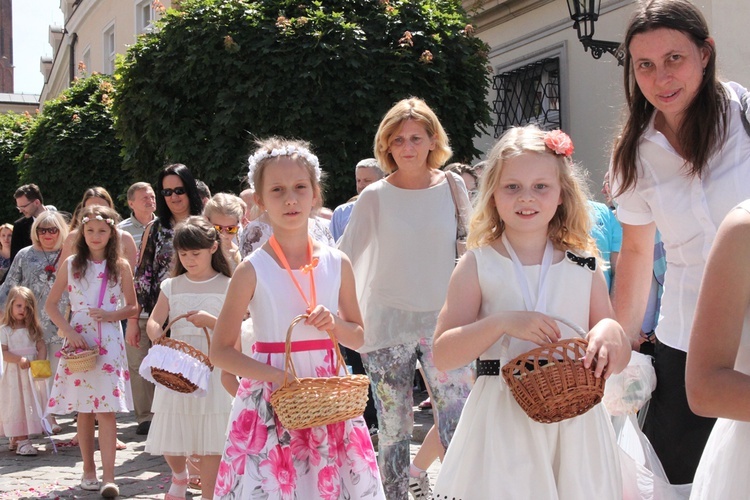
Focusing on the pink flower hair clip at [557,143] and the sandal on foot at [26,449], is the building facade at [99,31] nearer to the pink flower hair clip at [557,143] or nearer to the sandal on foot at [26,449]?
the sandal on foot at [26,449]

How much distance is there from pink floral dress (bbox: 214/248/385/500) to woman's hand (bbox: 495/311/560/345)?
4.03 feet

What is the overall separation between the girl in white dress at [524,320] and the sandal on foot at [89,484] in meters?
4.11

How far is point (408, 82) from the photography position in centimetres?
1141

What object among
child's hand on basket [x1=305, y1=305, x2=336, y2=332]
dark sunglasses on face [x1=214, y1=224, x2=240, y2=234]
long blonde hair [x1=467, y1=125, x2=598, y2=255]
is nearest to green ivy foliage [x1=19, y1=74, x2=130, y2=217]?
dark sunglasses on face [x1=214, y1=224, x2=240, y2=234]

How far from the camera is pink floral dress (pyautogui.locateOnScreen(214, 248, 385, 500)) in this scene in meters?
3.89

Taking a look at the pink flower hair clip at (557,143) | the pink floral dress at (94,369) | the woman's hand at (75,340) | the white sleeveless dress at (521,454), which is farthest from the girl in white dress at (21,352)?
the pink flower hair clip at (557,143)

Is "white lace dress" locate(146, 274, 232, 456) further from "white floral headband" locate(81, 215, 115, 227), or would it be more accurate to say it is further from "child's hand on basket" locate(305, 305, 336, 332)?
"child's hand on basket" locate(305, 305, 336, 332)

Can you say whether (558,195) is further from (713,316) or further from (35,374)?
(35,374)

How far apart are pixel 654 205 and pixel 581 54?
10549mm

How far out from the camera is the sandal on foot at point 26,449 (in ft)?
27.2

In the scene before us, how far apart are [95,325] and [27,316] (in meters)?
1.86

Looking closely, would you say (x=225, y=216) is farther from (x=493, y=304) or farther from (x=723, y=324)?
(x=723, y=324)

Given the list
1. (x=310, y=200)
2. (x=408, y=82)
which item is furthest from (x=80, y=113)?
(x=310, y=200)

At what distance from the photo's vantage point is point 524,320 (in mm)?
2982
